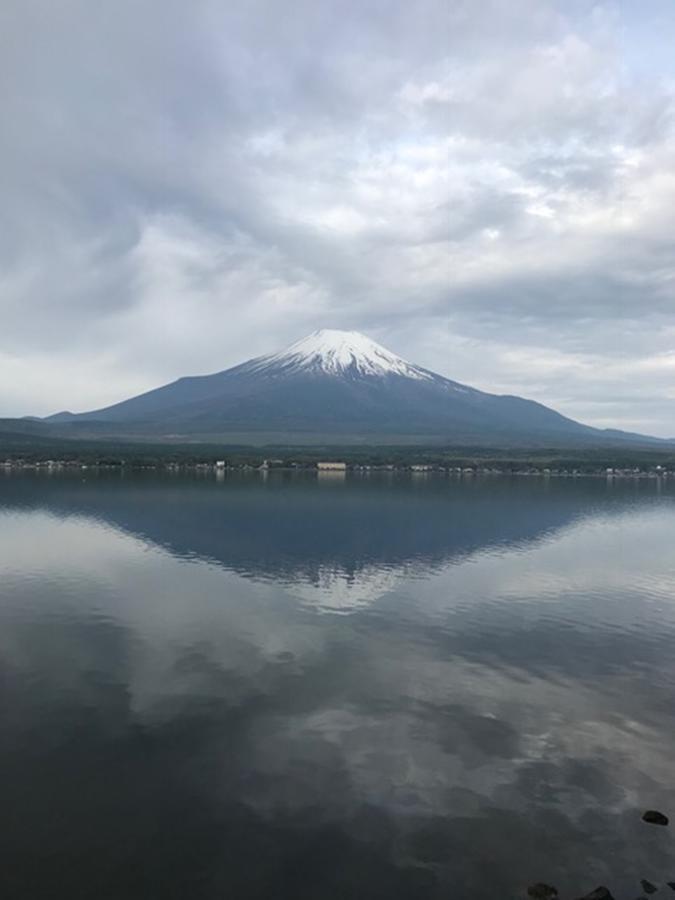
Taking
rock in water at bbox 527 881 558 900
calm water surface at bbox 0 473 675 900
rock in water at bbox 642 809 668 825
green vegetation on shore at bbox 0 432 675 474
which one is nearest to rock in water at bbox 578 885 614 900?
calm water surface at bbox 0 473 675 900

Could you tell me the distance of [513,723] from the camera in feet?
40.5

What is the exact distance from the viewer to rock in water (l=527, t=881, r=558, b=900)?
25.7 ft

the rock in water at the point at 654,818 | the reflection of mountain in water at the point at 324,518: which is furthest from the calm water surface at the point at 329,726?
the reflection of mountain in water at the point at 324,518

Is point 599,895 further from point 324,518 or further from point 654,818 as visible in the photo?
point 324,518

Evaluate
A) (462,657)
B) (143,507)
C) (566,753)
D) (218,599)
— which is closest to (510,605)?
(462,657)

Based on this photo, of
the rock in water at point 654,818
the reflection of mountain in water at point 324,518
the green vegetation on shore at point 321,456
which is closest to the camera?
the rock in water at point 654,818

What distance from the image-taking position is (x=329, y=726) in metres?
12.1

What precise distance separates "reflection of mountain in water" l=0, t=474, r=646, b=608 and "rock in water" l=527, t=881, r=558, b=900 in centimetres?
1287

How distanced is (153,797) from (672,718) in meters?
8.84

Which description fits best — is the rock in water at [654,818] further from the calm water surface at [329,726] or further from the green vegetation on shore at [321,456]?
the green vegetation on shore at [321,456]

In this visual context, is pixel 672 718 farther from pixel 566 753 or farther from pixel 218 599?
pixel 218 599

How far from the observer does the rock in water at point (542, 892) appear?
783cm

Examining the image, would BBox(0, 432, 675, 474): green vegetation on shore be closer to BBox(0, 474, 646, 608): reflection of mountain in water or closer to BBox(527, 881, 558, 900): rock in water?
BBox(0, 474, 646, 608): reflection of mountain in water

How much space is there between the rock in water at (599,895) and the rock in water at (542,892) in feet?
0.92
